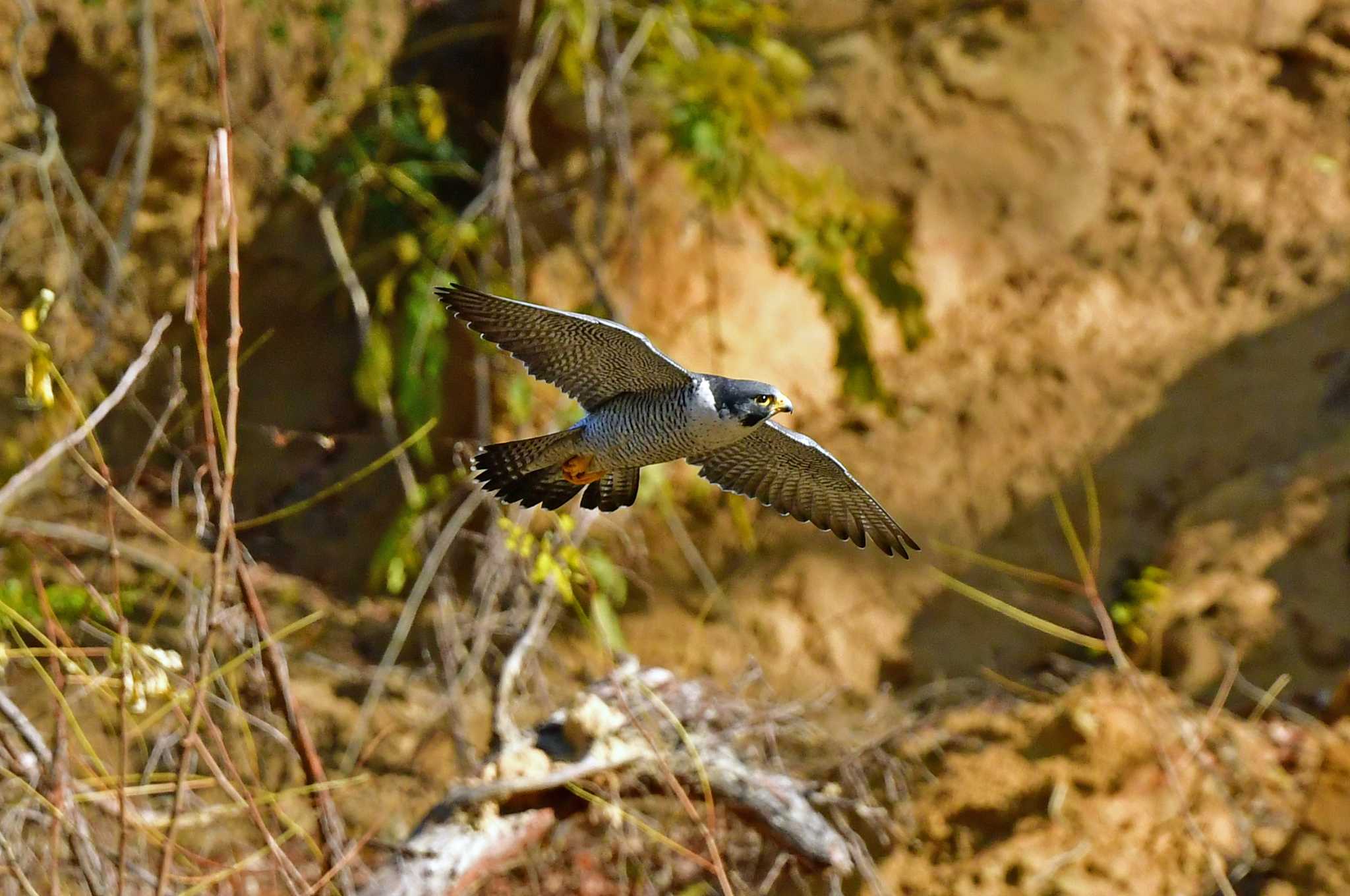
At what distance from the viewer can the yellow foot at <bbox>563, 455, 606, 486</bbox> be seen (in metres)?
3.03

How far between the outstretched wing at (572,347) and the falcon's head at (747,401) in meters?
0.10

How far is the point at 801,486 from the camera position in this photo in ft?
11.1

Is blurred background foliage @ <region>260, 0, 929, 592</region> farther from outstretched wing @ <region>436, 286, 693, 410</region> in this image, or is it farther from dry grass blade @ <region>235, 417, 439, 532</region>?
outstretched wing @ <region>436, 286, 693, 410</region>

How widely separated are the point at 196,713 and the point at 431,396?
295 centimetres

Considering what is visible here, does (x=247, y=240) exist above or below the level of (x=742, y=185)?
below

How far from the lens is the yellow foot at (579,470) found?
3.03m

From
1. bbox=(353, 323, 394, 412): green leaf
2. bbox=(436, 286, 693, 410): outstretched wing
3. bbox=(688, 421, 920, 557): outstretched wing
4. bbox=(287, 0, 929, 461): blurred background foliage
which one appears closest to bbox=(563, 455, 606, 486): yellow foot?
bbox=(436, 286, 693, 410): outstretched wing

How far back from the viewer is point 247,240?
19.8 feet

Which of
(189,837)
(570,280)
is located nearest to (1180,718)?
(570,280)

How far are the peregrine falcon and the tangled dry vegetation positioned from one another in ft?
0.73

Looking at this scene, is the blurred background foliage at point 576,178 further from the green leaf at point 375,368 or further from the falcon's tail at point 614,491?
the falcon's tail at point 614,491

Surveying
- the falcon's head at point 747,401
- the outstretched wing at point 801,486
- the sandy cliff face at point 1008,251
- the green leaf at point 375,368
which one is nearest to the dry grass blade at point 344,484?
the green leaf at point 375,368

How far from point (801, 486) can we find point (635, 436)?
2.20 ft

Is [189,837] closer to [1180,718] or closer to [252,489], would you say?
[252,489]
